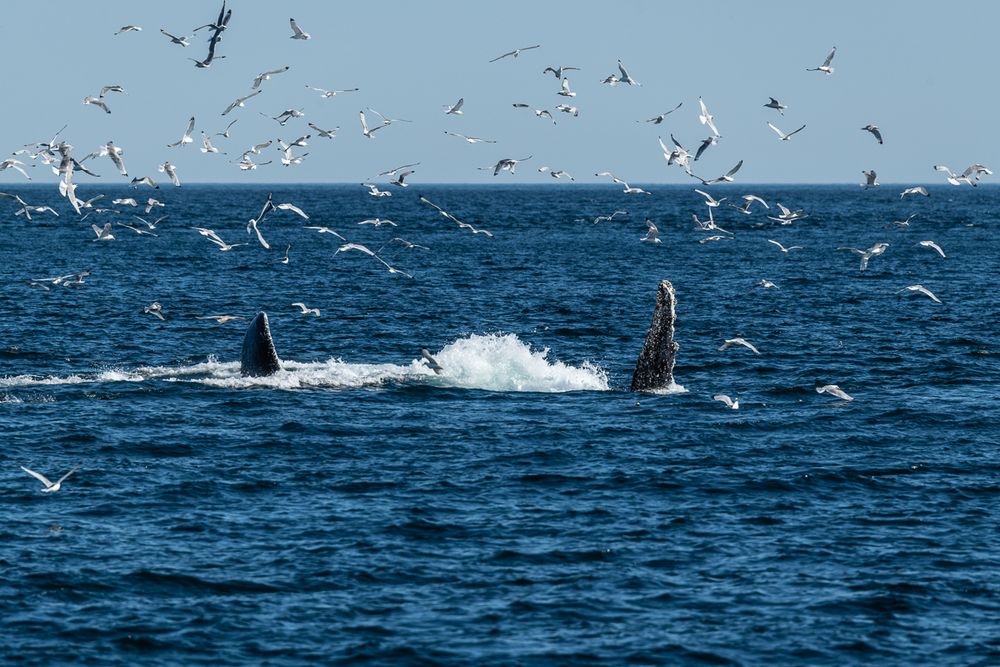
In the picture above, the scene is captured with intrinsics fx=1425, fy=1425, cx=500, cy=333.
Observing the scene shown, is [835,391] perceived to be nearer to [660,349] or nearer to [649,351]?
[660,349]

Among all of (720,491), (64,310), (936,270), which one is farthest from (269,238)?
(720,491)

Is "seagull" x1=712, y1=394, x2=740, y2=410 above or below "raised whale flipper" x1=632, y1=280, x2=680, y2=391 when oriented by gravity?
below

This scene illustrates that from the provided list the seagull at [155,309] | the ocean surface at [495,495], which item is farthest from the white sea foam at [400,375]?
the seagull at [155,309]

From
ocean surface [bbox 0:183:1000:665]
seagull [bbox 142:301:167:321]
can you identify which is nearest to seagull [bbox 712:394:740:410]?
ocean surface [bbox 0:183:1000:665]

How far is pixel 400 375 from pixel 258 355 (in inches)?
184

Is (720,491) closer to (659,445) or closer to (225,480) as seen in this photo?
(659,445)

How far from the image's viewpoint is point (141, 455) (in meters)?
34.8

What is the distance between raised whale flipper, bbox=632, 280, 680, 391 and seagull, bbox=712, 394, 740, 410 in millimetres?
2101

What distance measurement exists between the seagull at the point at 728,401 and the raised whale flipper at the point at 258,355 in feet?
46.1

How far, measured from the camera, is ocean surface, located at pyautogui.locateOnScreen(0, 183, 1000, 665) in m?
22.9

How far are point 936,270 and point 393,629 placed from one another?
3453 inches

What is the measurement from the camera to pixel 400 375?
1838 inches
